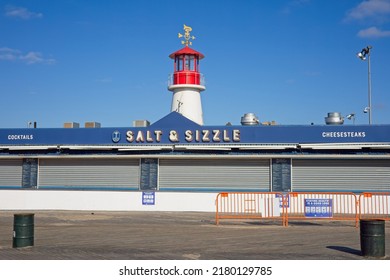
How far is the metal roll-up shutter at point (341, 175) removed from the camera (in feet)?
85.3

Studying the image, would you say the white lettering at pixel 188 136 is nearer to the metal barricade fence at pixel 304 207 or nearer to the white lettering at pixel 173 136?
the white lettering at pixel 173 136

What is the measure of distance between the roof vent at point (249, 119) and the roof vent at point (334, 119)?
4.28 metres

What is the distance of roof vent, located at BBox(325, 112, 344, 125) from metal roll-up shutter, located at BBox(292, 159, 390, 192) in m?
3.18

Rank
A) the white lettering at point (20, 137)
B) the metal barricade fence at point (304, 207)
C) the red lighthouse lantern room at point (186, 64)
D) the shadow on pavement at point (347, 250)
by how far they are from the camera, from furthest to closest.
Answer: the red lighthouse lantern room at point (186, 64)
the white lettering at point (20, 137)
the metal barricade fence at point (304, 207)
the shadow on pavement at point (347, 250)

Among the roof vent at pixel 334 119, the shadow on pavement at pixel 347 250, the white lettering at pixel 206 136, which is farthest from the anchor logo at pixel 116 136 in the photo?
the shadow on pavement at pixel 347 250

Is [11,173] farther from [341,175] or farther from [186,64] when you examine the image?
[341,175]

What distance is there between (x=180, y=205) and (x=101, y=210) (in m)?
4.56

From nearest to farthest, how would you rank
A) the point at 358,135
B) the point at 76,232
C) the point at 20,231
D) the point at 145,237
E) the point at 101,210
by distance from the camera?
the point at 20,231
the point at 145,237
the point at 76,232
the point at 358,135
the point at 101,210

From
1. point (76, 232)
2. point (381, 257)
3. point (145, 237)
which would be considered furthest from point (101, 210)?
point (381, 257)

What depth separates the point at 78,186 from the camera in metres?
28.4

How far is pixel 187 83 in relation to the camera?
33781 millimetres

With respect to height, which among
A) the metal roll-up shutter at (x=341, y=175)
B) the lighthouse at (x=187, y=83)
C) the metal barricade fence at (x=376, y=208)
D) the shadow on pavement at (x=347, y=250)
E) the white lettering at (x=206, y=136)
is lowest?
the shadow on pavement at (x=347, y=250)

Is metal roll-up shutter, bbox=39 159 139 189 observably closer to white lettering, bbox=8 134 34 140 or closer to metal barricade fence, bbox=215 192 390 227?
white lettering, bbox=8 134 34 140

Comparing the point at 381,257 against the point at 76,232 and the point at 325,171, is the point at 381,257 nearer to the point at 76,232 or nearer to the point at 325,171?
the point at 76,232
